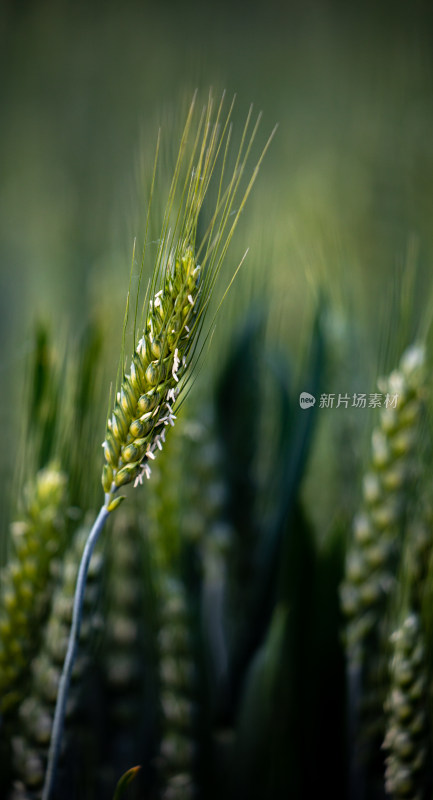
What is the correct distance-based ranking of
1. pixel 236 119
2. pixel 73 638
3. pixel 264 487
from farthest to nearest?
pixel 236 119 < pixel 264 487 < pixel 73 638

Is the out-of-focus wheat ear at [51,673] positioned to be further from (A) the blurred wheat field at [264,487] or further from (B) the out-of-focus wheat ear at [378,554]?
(B) the out-of-focus wheat ear at [378,554]

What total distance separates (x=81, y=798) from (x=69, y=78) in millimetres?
533

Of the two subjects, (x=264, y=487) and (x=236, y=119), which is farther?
(x=236, y=119)

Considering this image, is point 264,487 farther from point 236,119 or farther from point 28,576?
point 236,119

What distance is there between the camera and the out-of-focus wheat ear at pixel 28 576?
8.6 inches

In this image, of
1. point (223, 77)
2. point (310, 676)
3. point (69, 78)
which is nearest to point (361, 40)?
point (223, 77)

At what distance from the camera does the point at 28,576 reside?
217 mm

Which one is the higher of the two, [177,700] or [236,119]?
[236,119]

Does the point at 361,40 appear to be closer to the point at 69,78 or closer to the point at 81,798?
the point at 69,78

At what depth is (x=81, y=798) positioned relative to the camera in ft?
0.82

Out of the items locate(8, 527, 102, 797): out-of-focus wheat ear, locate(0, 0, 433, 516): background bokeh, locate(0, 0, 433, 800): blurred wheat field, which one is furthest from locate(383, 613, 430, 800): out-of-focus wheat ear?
locate(0, 0, 433, 516): background bokeh

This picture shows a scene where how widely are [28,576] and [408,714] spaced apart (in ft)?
0.48

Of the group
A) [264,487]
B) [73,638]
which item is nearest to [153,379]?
[73,638]

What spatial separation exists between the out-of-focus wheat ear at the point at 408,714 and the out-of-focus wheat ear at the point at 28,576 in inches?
5.2
